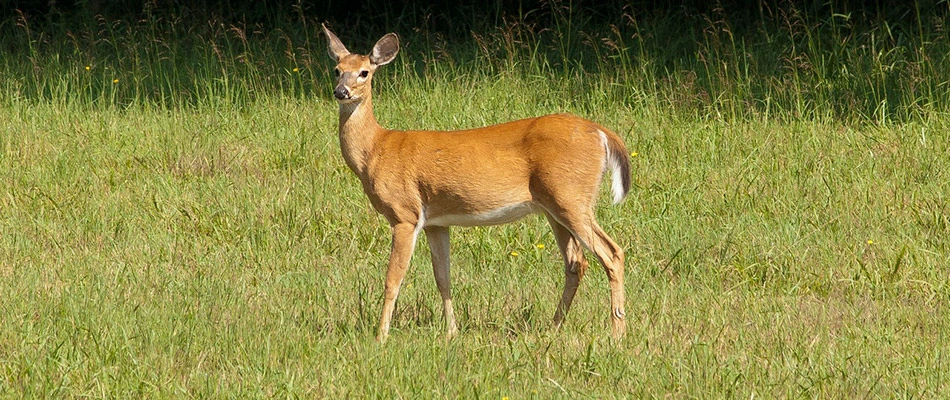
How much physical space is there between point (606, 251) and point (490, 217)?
47 centimetres

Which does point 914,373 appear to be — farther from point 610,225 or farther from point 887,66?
point 887,66

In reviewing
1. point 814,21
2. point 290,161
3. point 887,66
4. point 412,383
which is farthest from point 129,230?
point 814,21

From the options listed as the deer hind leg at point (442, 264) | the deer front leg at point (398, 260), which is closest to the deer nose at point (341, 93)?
the deer front leg at point (398, 260)

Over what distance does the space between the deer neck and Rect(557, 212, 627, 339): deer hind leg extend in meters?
0.82

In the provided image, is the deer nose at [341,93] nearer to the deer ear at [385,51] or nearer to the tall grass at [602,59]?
the deer ear at [385,51]

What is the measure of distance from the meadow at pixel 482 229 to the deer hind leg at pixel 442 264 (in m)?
0.10

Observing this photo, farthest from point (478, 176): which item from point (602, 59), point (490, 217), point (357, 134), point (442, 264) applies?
point (602, 59)

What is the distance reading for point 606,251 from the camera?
5.18 metres

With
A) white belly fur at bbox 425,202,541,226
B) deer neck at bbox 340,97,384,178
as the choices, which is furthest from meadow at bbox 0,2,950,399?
deer neck at bbox 340,97,384,178

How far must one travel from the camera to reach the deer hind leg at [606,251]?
510cm

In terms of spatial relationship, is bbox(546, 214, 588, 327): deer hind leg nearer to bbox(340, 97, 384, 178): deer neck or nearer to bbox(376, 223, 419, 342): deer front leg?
bbox(376, 223, 419, 342): deer front leg

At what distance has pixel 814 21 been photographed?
10172mm

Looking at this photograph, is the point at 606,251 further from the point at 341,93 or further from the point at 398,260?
the point at 341,93

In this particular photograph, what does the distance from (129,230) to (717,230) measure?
9.52 ft
